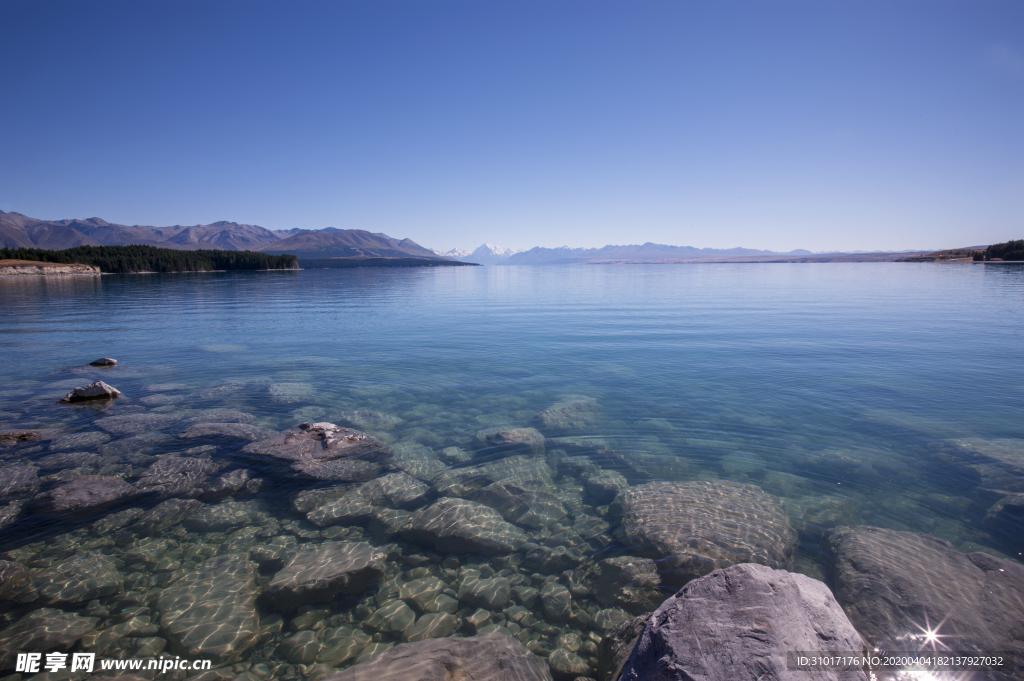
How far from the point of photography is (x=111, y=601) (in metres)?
6.50

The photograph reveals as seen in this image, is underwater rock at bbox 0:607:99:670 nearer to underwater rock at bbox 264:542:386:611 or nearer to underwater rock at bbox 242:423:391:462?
underwater rock at bbox 264:542:386:611

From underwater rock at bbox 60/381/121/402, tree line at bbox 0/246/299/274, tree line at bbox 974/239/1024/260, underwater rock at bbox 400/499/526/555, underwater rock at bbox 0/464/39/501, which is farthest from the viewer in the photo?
tree line at bbox 974/239/1024/260

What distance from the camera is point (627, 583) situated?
22.7 ft

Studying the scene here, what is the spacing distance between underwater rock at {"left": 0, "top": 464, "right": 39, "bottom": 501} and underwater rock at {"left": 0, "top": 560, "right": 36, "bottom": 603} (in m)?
2.97

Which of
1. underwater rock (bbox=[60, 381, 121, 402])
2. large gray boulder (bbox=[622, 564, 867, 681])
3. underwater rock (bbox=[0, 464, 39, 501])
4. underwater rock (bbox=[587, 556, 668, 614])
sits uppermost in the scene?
large gray boulder (bbox=[622, 564, 867, 681])

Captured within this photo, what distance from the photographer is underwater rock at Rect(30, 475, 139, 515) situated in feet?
28.2

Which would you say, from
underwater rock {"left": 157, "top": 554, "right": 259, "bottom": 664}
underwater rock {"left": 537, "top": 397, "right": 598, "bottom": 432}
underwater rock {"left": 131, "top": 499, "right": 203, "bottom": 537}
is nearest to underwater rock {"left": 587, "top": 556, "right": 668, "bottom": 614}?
underwater rock {"left": 157, "top": 554, "right": 259, "bottom": 664}

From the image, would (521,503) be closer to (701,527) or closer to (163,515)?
(701,527)

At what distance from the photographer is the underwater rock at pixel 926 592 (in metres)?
5.50

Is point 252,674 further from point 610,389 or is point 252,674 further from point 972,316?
point 972,316

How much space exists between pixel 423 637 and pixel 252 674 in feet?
6.95

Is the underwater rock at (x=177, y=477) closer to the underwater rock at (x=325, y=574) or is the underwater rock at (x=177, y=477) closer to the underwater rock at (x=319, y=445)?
the underwater rock at (x=319, y=445)

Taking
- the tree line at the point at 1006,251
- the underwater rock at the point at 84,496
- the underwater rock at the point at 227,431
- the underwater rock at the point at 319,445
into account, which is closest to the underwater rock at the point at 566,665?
the underwater rock at the point at 319,445

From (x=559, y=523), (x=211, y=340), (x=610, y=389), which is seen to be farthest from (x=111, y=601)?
(x=211, y=340)
